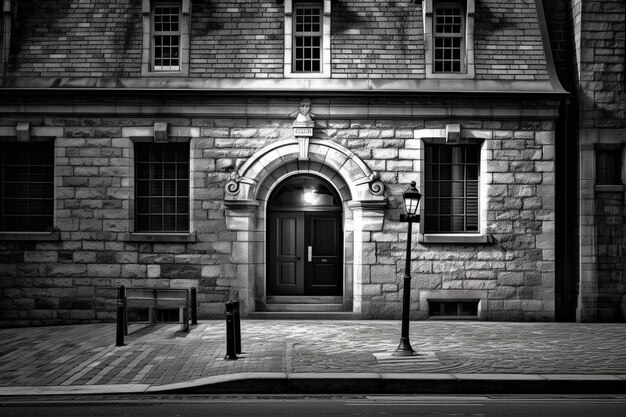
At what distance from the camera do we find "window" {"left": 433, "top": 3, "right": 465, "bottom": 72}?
52.8ft

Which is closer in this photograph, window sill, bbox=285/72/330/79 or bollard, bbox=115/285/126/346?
bollard, bbox=115/285/126/346

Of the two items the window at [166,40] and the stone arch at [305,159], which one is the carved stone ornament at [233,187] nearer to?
the stone arch at [305,159]

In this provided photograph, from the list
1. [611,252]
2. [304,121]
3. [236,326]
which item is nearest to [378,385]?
[236,326]

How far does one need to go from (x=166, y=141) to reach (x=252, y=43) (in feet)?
10.1

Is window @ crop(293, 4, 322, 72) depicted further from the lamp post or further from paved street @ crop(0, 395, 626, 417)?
paved street @ crop(0, 395, 626, 417)

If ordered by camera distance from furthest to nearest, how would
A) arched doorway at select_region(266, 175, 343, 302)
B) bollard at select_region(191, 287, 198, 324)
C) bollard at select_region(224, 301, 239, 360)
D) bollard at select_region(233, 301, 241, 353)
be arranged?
1. arched doorway at select_region(266, 175, 343, 302)
2. bollard at select_region(191, 287, 198, 324)
3. bollard at select_region(233, 301, 241, 353)
4. bollard at select_region(224, 301, 239, 360)

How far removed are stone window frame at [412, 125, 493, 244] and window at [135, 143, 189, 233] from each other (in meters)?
5.54

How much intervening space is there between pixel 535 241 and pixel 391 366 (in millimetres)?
7115

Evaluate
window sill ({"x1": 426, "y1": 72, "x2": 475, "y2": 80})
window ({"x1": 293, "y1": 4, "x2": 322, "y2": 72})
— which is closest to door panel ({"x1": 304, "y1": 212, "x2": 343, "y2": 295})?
window ({"x1": 293, "y1": 4, "x2": 322, "y2": 72})

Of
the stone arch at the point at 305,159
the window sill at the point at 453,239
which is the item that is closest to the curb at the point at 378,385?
the window sill at the point at 453,239

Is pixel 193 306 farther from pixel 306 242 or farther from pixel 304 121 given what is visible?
pixel 304 121

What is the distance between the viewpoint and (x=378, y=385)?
910 cm

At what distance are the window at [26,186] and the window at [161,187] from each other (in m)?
2.13

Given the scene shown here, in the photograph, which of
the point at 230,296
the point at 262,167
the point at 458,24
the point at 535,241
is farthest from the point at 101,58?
the point at 535,241
